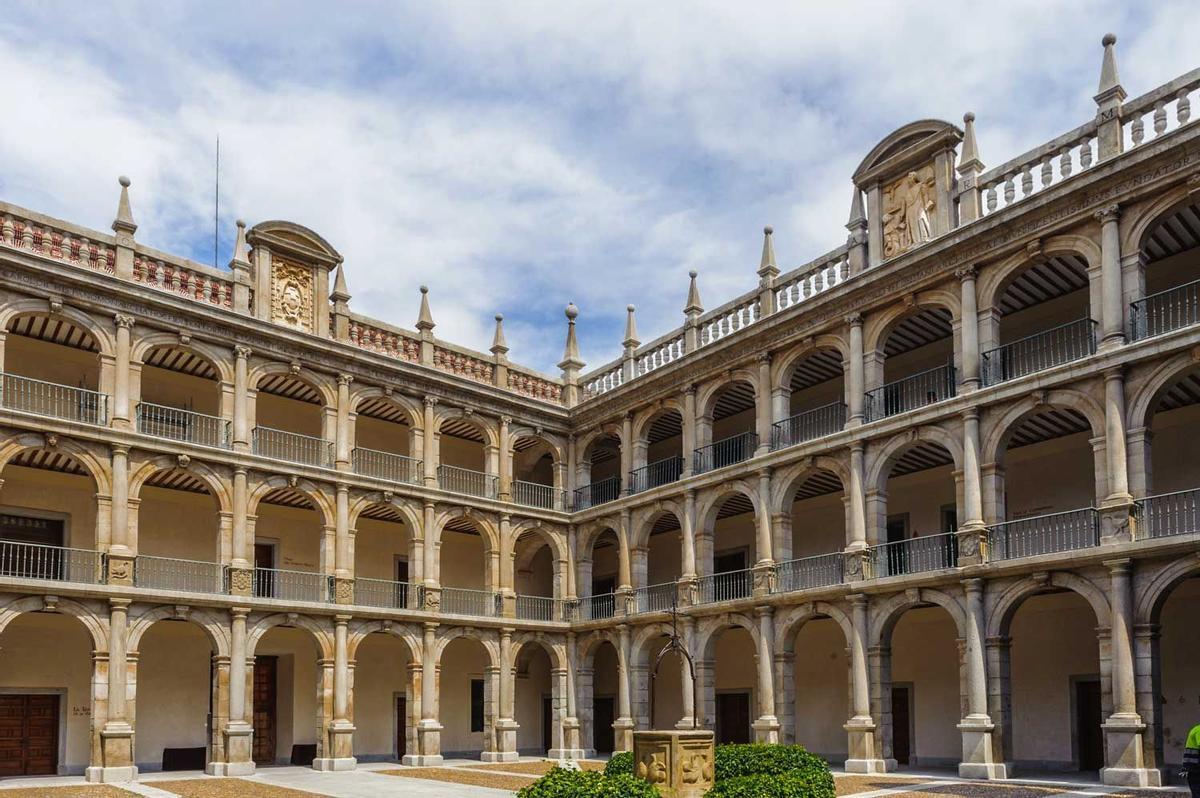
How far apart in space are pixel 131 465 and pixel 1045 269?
61.7ft

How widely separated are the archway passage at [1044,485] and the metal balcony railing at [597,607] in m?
11.5

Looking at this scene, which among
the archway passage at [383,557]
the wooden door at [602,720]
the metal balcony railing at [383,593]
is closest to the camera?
the metal balcony railing at [383,593]

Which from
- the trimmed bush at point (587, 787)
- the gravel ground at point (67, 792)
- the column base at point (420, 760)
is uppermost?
the trimmed bush at point (587, 787)

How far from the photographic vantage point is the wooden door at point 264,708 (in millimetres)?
27984

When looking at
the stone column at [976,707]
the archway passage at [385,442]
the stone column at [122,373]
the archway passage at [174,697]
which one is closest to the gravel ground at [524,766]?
the archway passage at [174,697]

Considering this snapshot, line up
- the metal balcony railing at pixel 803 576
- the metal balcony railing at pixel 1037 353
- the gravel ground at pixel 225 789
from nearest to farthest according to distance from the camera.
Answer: the gravel ground at pixel 225 789
the metal balcony railing at pixel 1037 353
the metal balcony railing at pixel 803 576

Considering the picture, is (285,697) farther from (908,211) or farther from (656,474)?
(908,211)

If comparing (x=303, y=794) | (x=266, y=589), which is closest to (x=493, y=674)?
(x=266, y=589)

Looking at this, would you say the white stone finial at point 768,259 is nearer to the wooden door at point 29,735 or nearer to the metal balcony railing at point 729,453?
the metal balcony railing at point 729,453

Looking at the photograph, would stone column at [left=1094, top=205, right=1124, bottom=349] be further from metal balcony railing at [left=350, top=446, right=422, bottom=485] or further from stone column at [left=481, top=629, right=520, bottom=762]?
stone column at [left=481, top=629, right=520, bottom=762]

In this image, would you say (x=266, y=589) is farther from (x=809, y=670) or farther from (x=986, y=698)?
(x=986, y=698)

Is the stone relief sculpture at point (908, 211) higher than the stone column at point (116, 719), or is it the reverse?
the stone relief sculpture at point (908, 211)

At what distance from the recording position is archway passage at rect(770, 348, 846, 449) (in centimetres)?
2569

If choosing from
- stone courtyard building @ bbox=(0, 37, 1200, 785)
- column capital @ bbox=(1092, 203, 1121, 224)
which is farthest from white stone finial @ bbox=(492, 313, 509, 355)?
column capital @ bbox=(1092, 203, 1121, 224)
